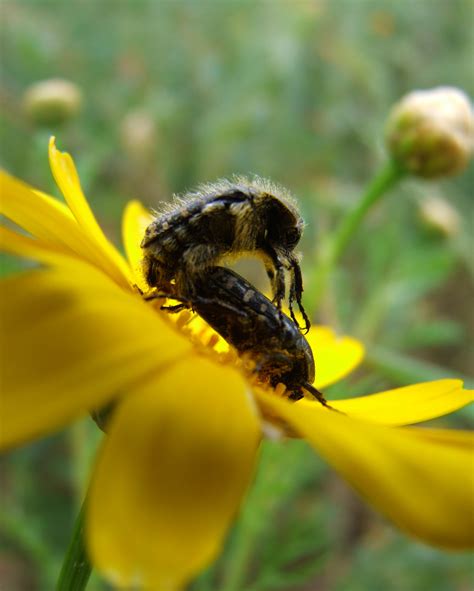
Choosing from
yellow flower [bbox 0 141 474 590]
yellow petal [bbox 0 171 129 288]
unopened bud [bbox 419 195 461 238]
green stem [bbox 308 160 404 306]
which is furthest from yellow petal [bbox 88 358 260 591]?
unopened bud [bbox 419 195 461 238]

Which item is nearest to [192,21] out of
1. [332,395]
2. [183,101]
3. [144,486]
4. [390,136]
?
[183,101]

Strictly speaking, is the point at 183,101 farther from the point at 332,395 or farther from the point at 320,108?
the point at 332,395

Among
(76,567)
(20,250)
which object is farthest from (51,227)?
(76,567)

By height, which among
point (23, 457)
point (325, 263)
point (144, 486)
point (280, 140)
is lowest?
point (23, 457)

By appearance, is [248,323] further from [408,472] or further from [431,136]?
[431,136]

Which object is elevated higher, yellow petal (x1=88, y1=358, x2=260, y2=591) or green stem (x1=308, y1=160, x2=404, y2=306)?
yellow petal (x1=88, y1=358, x2=260, y2=591)

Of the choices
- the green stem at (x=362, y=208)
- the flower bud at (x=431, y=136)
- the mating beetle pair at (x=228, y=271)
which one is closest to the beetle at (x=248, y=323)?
the mating beetle pair at (x=228, y=271)

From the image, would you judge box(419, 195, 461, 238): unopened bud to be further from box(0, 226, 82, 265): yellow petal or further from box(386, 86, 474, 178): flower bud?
box(0, 226, 82, 265): yellow petal
